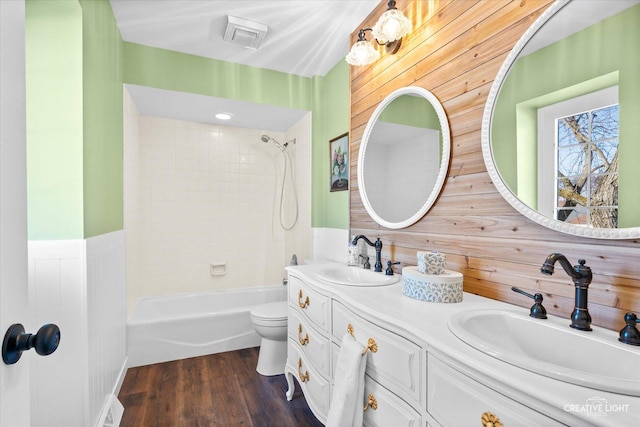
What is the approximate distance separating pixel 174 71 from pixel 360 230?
6.64ft

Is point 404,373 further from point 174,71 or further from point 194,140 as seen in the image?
point 194,140

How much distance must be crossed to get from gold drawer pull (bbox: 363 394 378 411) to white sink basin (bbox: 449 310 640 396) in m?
0.46

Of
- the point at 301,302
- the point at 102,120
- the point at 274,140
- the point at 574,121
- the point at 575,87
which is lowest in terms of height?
the point at 301,302

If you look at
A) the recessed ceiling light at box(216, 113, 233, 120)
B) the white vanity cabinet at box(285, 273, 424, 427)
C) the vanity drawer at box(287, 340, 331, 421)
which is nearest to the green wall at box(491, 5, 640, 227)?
the white vanity cabinet at box(285, 273, 424, 427)

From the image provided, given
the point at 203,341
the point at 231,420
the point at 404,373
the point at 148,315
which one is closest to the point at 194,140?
the point at 148,315

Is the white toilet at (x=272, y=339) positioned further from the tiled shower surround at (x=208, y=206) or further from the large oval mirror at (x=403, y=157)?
the large oval mirror at (x=403, y=157)

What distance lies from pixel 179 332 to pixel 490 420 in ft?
8.03

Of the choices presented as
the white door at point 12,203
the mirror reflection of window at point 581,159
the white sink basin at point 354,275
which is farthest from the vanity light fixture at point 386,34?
the white door at point 12,203

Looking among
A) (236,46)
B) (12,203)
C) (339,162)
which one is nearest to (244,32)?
(236,46)

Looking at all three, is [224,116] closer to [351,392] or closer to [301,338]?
[301,338]

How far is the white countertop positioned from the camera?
570 mm

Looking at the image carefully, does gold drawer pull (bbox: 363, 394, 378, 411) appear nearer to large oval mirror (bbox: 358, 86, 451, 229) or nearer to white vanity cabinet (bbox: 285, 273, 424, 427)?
white vanity cabinet (bbox: 285, 273, 424, 427)

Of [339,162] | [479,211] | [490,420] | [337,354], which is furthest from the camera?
[339,162]

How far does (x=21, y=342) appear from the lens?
530 mm
